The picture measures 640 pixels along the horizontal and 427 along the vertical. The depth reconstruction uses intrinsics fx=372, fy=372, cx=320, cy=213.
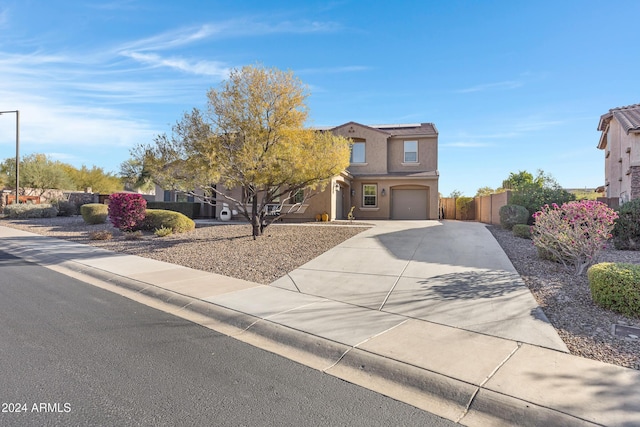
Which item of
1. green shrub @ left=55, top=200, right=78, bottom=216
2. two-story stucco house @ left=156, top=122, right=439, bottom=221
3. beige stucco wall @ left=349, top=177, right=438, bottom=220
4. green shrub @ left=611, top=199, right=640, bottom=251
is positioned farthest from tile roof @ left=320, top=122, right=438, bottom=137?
green shrub @ left=55, top=200, right=78, bottom=216

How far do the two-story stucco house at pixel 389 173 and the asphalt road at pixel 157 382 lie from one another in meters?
19.1

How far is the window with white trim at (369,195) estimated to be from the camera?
78.5 feet

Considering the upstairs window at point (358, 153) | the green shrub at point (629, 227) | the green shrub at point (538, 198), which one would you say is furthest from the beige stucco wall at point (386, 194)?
the green shrub at point (629, 227)

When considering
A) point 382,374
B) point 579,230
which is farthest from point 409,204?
point 382,374

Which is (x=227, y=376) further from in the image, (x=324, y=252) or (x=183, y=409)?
(x=324, y=252)

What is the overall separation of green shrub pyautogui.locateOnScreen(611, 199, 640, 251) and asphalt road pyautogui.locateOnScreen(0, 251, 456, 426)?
435 inches

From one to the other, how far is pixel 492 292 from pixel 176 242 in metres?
10.4

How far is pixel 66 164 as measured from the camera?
147 feet

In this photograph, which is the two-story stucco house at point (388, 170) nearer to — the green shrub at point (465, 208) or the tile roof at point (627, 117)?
the green shrub at point (465, 208)

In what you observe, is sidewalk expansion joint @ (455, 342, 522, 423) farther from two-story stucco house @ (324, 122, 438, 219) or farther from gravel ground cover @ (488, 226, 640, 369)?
two-story stucco house @ (324, 122, 438, 219)

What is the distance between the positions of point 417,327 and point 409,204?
64.9ft

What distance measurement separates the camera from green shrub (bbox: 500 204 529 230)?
1552 centimetres

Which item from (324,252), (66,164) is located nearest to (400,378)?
(324,252)

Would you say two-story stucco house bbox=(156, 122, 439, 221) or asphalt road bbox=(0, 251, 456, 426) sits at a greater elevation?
two-story stucco house bbox=(156, 122, 439, 221)
